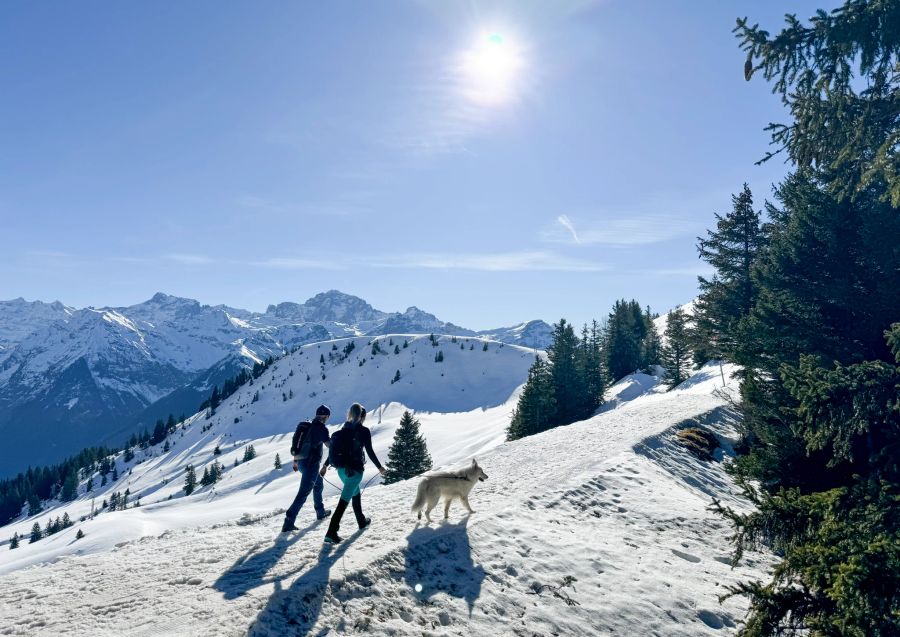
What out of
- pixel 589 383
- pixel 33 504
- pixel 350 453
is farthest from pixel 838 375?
pixel 33 504

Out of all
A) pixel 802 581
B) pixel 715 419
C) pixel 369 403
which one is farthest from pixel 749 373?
pixel 369 403

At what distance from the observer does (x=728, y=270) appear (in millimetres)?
30406

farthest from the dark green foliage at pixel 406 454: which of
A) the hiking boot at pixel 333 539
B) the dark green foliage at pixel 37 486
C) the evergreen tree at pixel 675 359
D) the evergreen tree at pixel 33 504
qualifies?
the evergreen tree at pixel 33 504

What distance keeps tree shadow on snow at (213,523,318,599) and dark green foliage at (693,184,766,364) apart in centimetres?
2554

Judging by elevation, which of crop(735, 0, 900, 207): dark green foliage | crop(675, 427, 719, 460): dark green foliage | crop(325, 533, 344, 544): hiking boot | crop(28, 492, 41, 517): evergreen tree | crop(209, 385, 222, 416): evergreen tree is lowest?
crop(28, 492, 41, 517): evergreen tree

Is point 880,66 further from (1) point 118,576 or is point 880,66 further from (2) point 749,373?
(1) point 118,576

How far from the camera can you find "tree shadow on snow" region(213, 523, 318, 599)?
783 centimetres

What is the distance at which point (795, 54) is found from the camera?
7.21 meters

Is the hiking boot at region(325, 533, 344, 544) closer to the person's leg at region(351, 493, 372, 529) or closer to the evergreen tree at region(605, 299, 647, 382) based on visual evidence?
the person's leg at region(351, 493, 372, 529)

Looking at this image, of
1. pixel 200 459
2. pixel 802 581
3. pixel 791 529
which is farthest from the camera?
pixel 200 459

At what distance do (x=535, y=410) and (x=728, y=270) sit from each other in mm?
17304

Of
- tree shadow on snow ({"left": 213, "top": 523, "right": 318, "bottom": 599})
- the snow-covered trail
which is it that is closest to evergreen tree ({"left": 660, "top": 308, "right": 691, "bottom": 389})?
the snow-covered trail

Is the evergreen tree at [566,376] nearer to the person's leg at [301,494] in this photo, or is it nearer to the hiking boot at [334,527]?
the person's leg at [301,494]

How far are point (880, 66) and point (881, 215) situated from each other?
20.1ft
